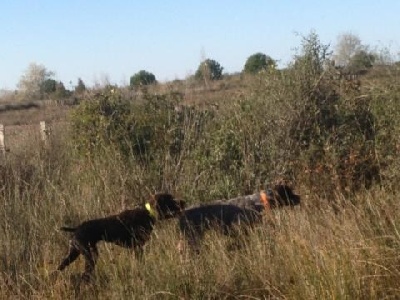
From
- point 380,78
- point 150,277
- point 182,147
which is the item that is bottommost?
point 150,277

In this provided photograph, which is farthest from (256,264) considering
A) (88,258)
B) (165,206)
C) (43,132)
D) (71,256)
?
(43,132)

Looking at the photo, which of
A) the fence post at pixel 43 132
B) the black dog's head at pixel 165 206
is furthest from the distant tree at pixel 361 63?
the fence post at pixel 43 132

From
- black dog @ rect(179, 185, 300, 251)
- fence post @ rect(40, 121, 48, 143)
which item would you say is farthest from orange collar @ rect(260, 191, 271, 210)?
fence post @ rect(40, 121, 48, 143)

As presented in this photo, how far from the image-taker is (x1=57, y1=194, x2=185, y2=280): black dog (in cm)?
638

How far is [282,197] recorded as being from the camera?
7375 mm

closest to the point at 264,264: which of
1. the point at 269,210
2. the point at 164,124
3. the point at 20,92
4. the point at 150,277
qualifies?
the point at 150,277

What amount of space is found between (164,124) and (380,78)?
3.33 metres

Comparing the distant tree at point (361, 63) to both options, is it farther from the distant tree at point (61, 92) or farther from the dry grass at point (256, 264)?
the distant tree at point (61, 92)

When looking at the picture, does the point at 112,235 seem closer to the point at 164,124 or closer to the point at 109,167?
the point at 109,167

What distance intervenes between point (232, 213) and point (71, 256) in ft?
6.18

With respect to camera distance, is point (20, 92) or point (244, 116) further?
point (20, 92)

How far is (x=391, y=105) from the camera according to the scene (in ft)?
28.8

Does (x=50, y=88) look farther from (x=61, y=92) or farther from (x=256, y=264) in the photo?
(x=256, y=264)

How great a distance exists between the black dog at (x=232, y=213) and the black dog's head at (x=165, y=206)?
0.35ft
